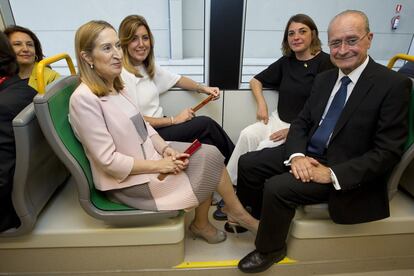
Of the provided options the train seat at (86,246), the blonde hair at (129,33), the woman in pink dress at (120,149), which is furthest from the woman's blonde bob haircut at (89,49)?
the train seat at (86,246)

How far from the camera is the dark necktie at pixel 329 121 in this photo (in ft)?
5.19

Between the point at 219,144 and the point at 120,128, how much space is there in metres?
0.93

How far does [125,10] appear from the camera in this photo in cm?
256

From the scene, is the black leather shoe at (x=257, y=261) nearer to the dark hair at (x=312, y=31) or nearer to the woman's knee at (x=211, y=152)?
the woman's knee at (x=211, y=152)

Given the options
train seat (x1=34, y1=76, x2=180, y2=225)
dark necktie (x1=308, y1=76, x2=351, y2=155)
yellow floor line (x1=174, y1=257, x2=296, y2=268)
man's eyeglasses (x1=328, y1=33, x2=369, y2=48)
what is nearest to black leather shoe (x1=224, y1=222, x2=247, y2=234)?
yellow floor line (x1=174, y1=257, x2=296, y2=268)

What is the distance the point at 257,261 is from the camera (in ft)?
5.12

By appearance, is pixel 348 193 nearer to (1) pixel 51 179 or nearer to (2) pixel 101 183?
(2) pixel 101 183

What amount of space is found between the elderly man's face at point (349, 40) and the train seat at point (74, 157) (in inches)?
45.5

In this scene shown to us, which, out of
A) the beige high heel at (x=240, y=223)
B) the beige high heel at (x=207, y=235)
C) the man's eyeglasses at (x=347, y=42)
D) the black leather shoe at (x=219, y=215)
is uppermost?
the man's eyeglasses at (x=347, y=42)

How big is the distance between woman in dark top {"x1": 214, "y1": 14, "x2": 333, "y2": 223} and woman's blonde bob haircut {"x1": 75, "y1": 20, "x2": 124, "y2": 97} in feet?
3.65

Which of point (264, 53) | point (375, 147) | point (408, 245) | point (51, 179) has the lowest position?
point (408, 245)

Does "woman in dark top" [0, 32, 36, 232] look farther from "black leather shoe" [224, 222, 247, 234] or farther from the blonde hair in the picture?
"black leather shoe" [224, 222, 247, 234]

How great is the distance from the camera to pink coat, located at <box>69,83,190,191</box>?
1.29m

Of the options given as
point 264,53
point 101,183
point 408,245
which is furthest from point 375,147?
point 264,53
